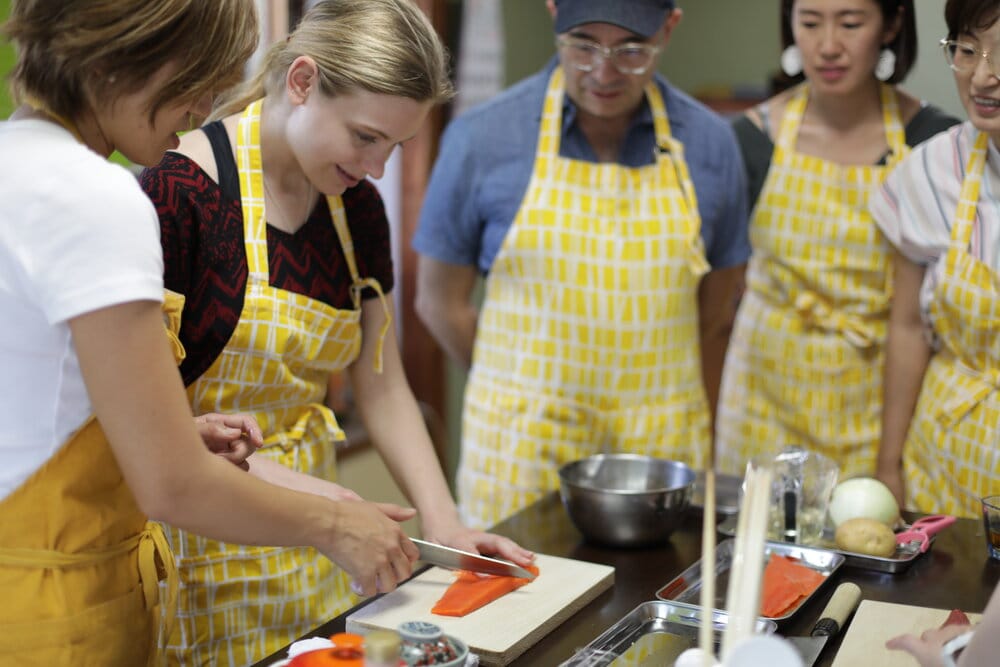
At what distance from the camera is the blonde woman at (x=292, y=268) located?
1.55 m

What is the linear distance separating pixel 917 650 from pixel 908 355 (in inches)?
46.6

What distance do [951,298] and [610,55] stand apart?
756 mm

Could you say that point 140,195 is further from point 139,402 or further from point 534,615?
point 534,615

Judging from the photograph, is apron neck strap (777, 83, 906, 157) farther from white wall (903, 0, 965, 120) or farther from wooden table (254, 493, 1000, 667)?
wooden table (254, 493, 1000, 667)

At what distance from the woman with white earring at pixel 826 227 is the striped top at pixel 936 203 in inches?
7.0

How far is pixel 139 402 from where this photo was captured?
104 cm

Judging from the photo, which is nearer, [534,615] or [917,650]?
[917,650]

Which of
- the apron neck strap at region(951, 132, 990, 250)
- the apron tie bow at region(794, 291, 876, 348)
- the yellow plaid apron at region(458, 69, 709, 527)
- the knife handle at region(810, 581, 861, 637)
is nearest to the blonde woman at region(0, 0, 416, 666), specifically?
the knife handle at region(810, 581, 861, 637)

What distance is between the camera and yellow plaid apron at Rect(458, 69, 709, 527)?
88.9 inches

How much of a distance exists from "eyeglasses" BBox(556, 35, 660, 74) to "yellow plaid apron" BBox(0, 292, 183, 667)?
4.13 feet

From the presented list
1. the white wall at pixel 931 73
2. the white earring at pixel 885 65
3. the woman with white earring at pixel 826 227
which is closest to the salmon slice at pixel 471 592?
the woman with white earring at pixel 826 227

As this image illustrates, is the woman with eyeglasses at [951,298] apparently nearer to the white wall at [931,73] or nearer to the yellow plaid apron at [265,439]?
the white wall at [931,73]

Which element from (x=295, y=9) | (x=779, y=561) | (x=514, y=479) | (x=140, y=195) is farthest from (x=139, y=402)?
(x=295, y=9)

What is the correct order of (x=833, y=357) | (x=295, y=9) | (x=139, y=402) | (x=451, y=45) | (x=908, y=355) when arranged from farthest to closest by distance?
(x=451, y=45) < (x=295, y=9) < (x=833, y=357) < (x=908, y=355) < (x=139, y=402)
